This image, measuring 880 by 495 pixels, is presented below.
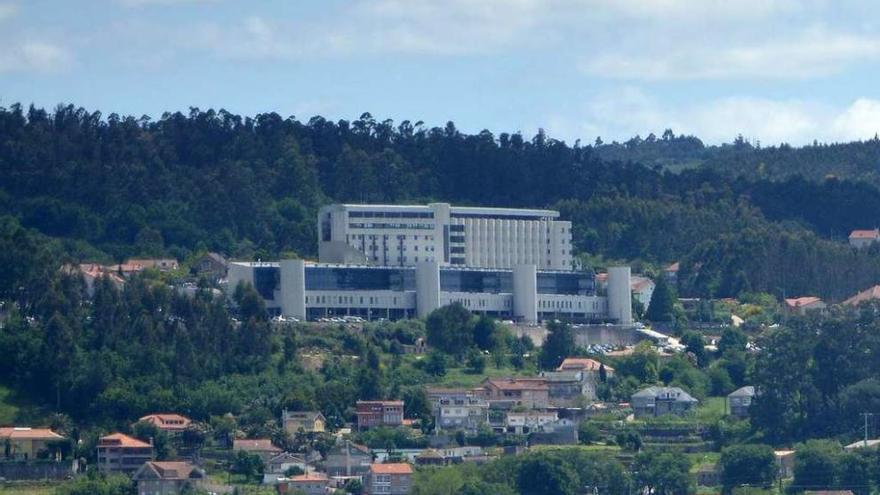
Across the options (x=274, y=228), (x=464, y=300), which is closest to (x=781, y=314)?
(x=464, y=300)

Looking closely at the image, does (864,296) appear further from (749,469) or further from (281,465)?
(281,465)

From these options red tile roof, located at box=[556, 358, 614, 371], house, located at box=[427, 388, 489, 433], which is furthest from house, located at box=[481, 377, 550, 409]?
Result: red tile roof, located at box=[556, 358, 614, 371]

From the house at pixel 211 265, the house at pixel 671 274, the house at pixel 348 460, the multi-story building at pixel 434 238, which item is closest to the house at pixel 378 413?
the house at pixel 348 460

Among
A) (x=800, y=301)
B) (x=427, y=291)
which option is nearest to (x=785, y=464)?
(x=427, y=291)

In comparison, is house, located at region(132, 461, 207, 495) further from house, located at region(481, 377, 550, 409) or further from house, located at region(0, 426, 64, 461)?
house, located at region(481, 377, 550, 409)

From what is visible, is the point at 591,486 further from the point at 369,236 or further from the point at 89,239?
the point at 89,239

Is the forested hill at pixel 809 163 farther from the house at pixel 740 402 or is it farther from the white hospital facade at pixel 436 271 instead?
the house at pixel 740 402
